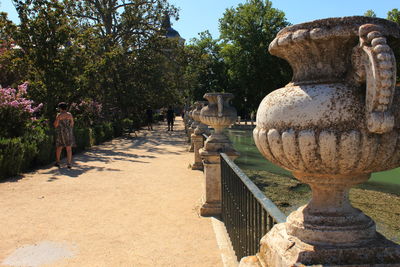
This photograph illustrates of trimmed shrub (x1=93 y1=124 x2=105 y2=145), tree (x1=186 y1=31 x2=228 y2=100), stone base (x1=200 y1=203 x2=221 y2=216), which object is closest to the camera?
stone base (x1=200 y1=203 x2=221 y2=216)

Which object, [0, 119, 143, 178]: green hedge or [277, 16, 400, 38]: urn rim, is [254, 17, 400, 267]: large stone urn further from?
[0, 119, 143, 178]: green hedge

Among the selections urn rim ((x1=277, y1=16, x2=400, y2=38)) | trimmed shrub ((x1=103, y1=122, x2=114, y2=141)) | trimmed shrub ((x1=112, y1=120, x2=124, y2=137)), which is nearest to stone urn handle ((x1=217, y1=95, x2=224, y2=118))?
urn rim ((x1=277, y1=16, x2=400, y2=38))

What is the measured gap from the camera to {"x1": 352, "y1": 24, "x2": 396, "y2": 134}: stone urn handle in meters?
1.56

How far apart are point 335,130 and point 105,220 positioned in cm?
482

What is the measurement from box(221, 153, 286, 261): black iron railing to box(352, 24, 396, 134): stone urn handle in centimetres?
93

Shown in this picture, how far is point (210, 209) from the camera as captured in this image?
6066 mm

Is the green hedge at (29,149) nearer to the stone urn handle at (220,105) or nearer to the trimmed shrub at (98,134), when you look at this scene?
the trimmed shrub at (98,134)

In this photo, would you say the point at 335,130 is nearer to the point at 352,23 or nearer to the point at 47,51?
the point at 352,23

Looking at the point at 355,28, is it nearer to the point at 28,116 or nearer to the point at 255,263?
the point at 255,263

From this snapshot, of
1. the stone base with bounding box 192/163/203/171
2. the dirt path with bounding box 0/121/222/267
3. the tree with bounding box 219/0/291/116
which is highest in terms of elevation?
the tree with bounding box 219/0/291/116

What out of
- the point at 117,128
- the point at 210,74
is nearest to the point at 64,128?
the point at 117,128

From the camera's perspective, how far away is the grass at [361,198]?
6.94m

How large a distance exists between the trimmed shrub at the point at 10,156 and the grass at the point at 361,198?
6.11 meters

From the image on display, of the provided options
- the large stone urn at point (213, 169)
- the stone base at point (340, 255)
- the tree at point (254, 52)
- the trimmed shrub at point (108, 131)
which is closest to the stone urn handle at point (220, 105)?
the large stone urn at point (213, 169)
